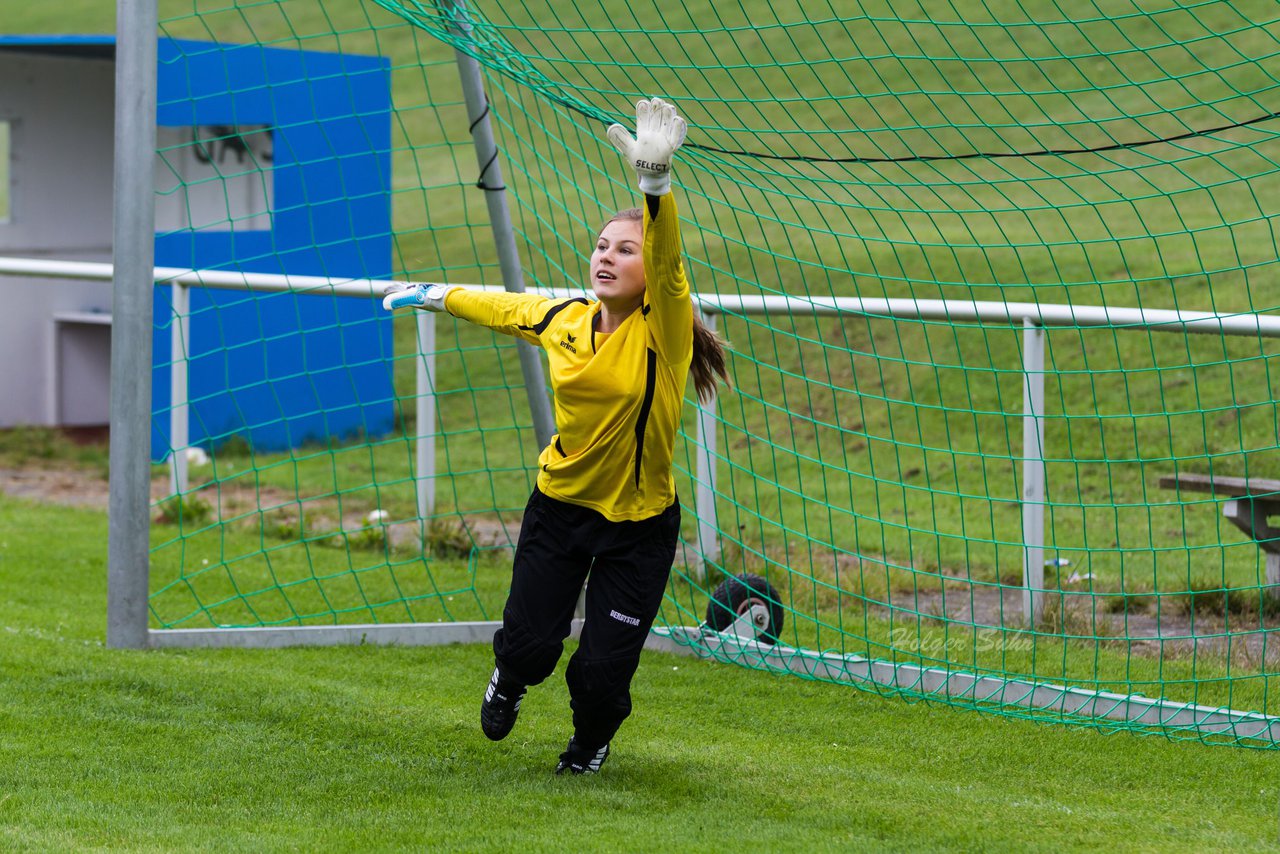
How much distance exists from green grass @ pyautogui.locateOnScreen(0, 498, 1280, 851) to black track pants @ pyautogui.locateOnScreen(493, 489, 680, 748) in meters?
0.27

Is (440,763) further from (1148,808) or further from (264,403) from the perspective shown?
(264,403)

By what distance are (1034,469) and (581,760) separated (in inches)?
105

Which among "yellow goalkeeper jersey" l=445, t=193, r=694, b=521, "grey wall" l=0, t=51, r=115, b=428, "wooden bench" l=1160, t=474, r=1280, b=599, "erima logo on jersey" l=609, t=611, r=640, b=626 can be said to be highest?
"grey wall" l=0, t=51, r=115, b=428

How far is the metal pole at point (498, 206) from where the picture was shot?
203 inches

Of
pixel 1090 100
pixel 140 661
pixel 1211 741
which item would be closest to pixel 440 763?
pixel 140 661

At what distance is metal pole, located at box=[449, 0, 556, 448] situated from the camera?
515 centimetres

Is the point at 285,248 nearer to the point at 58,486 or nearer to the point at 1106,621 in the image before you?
the point at 58,486

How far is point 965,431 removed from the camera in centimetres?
1141

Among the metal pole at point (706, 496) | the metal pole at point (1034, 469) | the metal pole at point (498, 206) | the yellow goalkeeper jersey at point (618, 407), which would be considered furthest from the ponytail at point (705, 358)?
the metal pole at point (1034, 469)

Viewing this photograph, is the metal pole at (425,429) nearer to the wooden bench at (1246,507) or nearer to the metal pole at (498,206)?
the metal pole at (498,206)

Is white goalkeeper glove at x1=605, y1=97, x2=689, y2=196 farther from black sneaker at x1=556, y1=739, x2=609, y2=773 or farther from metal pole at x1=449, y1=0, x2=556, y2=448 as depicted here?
metal pole at x1=449, y1=0, x2=556, y2=448

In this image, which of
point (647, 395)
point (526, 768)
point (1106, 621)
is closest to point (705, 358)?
point (647, 395)

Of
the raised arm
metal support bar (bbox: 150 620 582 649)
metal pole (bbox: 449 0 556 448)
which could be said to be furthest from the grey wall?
the raised arm

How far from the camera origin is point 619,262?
150 inches
